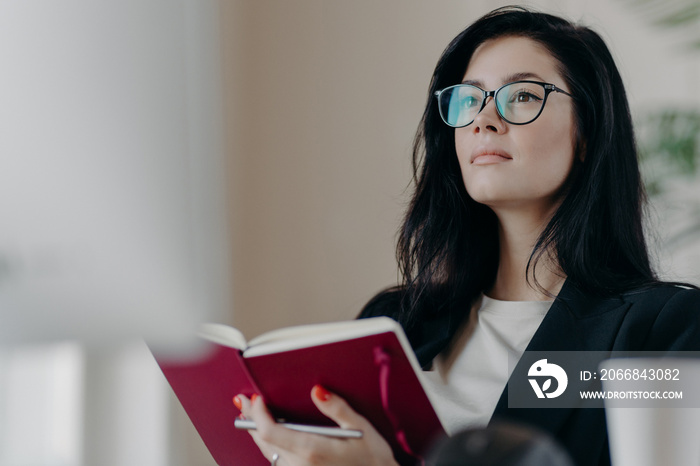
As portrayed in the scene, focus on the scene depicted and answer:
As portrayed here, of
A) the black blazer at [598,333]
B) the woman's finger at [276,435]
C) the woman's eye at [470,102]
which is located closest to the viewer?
the woman's finger at [276,435]

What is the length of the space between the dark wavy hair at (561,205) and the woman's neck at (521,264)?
2 cm

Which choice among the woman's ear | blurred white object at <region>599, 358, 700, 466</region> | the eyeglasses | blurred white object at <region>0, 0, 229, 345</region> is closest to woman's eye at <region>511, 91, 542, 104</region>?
the eyeglasses

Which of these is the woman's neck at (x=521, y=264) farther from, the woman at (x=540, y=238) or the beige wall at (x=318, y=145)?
the beige wall at (x=318, y=145)

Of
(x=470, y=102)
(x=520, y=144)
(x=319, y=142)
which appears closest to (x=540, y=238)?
(x=520, y=144)

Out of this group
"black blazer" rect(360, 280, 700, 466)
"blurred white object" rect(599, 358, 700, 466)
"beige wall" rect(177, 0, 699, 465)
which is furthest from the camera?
"beige wall" rect(177, 0, 699, 465)

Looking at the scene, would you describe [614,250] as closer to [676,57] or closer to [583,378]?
[583,378]

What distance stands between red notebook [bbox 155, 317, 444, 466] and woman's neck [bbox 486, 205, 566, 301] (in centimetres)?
46

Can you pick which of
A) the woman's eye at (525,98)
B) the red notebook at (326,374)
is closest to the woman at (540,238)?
the woman's eye at (525,98)

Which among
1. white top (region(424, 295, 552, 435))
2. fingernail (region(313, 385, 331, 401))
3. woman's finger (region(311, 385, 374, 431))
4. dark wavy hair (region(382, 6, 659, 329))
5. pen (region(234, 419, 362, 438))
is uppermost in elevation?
dark wavy hair (region(382, 6, 659, 329))

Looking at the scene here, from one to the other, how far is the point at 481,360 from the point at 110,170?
39.9 inches

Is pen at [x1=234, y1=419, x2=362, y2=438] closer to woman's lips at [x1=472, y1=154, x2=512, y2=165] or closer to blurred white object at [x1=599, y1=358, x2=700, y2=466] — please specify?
blurred white object at [x1=599, y1=358, x2=700, y2=466]

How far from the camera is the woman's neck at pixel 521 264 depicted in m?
1.21

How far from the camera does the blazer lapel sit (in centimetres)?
102

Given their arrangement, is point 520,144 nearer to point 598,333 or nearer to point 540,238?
point 540,238
